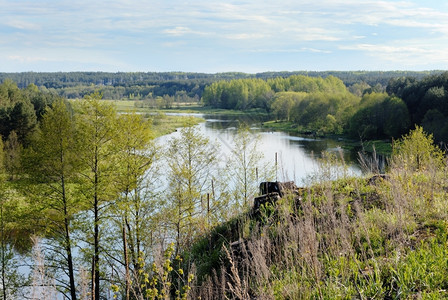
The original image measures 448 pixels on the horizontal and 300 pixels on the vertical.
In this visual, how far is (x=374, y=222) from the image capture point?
7.34 metres

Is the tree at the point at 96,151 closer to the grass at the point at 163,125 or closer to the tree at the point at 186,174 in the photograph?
the tree at the point at 186,174

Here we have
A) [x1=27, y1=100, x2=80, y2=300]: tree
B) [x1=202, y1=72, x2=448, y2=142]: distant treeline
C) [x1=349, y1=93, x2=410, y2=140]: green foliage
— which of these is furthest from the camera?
[x1=349, y1=93, x2=410, y2=140]: green foliage

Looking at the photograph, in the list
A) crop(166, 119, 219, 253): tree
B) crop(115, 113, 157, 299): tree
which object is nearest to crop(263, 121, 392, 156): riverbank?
crop(166, 119, 219, 253): tree

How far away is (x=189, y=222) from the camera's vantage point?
22.8 meters

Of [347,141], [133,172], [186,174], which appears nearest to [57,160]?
[133,172]

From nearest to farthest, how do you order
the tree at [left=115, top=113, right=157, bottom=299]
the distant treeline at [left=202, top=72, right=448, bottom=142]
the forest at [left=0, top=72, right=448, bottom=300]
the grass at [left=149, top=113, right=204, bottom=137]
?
the forest at [left=0, top=72, right=448, bottom=300]
the tree at [left=115, top=113, right=157, bottom=299]
the distant treeline at [left=202, top=72, right=448, bottom=142]
the grass at [left=149, top=113, right=204, bottom=137]

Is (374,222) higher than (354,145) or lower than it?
higher

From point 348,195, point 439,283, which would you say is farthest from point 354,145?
point 439,283

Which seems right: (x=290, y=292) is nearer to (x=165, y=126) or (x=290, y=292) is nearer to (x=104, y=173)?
(x=104, y=173)

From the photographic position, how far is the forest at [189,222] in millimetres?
5648

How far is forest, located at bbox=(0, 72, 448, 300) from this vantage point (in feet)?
18.5

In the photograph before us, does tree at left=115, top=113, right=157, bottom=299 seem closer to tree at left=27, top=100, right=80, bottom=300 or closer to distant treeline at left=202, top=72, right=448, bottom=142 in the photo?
tree at left=27, top=100, right=80, bottom=300

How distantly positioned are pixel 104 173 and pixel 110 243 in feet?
11.6

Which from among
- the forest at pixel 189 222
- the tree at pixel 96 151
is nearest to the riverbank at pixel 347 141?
the forest at pixel 189 222
